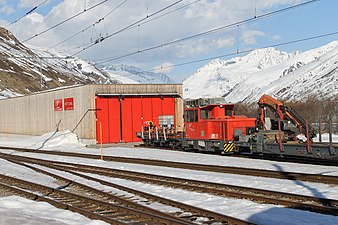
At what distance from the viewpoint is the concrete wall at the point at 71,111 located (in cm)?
3931

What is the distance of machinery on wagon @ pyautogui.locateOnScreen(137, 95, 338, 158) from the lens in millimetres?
20641

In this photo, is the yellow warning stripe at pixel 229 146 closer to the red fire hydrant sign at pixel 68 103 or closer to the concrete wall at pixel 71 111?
the concrete wall at pixel 71 111

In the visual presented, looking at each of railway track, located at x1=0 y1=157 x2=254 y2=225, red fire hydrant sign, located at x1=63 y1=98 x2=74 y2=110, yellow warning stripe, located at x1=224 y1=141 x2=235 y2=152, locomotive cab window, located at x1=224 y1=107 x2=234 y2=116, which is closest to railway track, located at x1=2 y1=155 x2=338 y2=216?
railway track, located at x1=0 y1=157 x2=254 y2=225

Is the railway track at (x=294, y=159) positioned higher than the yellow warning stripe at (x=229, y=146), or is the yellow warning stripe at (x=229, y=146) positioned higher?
the yellow warning stripe at (x=229, y=146)

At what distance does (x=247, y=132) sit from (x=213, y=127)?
2.04 meters

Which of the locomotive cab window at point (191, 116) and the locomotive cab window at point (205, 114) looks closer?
the locomotive cab window at point (205, 114)

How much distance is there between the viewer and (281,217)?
400 inches

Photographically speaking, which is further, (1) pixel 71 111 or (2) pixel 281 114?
(1) pixel 71 111

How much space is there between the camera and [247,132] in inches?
1014

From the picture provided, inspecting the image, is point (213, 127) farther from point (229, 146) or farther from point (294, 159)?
point (294, 159)

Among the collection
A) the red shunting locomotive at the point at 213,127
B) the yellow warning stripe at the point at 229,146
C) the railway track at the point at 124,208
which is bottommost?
the railway track at the point at 124,208

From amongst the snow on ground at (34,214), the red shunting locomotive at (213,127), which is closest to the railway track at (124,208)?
the snow on ground at (34,214)

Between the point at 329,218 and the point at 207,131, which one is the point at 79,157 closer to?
the point at 207,131

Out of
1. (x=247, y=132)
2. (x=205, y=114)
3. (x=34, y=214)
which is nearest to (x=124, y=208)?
(x=34, y=214)
